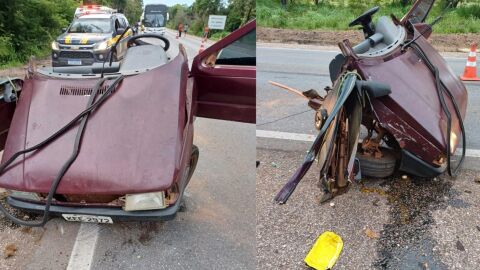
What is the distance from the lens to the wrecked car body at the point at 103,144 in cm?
255

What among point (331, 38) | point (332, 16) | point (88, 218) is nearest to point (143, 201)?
point (88, 218)

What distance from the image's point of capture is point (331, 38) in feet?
49.3

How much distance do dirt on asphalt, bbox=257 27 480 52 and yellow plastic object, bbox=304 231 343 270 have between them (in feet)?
36.4

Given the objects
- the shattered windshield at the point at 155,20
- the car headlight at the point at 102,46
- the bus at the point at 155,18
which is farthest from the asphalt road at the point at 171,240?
the car headlight at the point at 102,46

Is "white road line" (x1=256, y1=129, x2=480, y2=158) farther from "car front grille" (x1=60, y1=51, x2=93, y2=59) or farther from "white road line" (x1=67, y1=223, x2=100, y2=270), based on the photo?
"car front grille" (x1=60, y1=51, x2=93, y2=59)

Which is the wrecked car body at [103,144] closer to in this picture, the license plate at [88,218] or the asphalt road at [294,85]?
the license plate at [88,218]

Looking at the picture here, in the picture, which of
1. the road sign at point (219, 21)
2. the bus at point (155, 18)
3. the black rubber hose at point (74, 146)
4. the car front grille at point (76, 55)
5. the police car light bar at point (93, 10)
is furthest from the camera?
the police car light bar at point (93, 10)

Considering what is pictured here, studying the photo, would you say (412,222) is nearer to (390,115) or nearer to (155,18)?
(390,115)

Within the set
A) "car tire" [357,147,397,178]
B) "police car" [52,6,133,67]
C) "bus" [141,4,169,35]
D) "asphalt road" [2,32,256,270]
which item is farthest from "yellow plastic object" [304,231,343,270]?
"police car" [52,6,133,67]

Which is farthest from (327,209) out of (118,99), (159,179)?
(118,99)

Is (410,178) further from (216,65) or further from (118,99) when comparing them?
(118,99)

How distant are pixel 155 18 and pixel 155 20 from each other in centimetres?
4

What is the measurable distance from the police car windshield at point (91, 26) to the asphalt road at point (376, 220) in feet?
25.8

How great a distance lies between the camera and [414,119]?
304cm
